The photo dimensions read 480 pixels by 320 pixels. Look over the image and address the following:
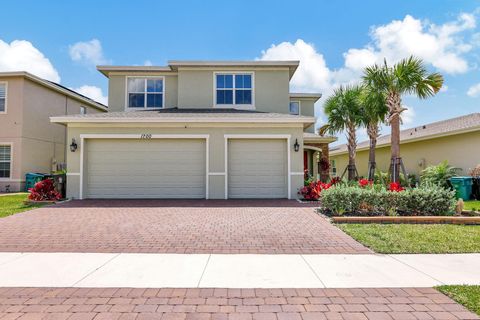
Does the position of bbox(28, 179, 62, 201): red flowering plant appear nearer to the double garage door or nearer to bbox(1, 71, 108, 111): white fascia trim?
the double garage door

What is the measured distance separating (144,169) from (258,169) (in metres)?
4.95

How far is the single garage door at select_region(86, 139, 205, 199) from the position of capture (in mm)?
13320

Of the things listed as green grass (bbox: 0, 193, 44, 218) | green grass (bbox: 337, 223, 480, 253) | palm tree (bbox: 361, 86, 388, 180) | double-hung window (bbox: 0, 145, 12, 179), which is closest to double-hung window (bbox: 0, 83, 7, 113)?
double-hung window (bbox: 0, 145, 12, 179)

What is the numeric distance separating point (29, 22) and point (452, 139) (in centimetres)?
2046

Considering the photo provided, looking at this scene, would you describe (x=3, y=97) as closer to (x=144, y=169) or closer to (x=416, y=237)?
(x=144, y=169)

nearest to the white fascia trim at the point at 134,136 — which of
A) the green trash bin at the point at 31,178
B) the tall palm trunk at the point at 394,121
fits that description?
the green trash bin at the point at 31,178

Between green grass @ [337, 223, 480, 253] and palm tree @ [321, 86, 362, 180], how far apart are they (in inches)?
446

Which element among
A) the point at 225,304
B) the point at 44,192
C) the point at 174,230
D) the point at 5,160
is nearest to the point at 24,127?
the point at 5,160

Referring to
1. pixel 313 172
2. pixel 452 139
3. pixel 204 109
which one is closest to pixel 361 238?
pixel 204 109

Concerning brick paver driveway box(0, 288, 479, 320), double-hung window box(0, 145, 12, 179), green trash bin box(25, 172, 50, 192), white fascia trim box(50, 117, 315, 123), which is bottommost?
brick paver driveway box(0, 288, 479, 320)

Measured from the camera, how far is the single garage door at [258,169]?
13.4 metres

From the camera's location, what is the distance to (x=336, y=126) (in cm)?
1980

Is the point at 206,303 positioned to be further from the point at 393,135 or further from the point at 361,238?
the point at 393,135

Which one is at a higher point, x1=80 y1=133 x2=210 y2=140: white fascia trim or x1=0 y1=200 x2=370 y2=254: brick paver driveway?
x1=80 y1=133 x2=210 y2=140: white fascia trim
